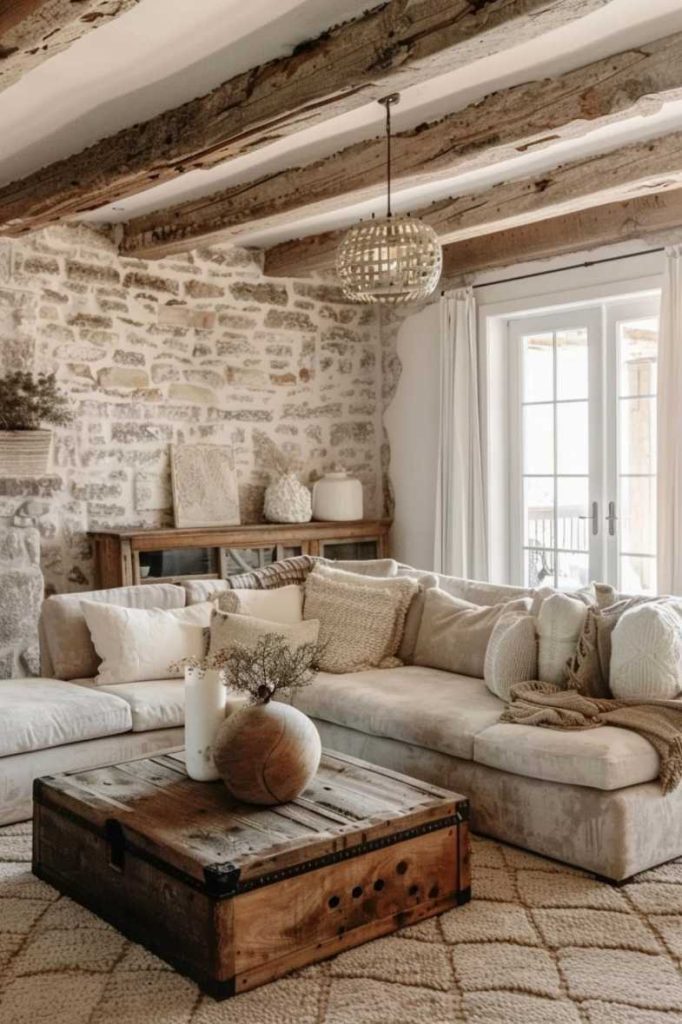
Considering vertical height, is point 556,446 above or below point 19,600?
above

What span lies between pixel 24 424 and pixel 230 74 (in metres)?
2.56

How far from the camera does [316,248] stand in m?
6.26

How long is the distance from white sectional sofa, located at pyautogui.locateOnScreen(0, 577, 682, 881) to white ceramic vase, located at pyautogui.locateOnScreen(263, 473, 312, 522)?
171 cm

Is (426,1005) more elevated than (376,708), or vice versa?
(376,708)

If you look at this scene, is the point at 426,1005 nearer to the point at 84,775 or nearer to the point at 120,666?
the point at 84,775

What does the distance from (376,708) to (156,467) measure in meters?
2.90

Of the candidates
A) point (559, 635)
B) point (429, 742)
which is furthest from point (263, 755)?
point (559, 635)

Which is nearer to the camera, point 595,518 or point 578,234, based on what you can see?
point 578,234

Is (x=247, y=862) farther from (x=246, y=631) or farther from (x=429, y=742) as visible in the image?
(x=246, y=631)

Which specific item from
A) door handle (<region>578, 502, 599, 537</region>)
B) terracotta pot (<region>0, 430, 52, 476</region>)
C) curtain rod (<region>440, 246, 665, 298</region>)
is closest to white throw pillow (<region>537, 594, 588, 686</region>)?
door handle (<region>578, 502, 599, 537</region>)

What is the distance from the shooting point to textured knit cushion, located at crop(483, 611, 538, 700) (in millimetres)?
3801

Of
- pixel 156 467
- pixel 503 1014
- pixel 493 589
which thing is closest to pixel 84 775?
pixel 503 1014

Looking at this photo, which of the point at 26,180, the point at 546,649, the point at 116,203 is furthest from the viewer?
the point at 116,203

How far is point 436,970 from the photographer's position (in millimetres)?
2613
